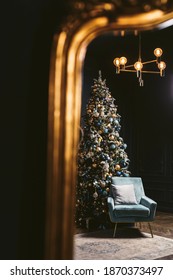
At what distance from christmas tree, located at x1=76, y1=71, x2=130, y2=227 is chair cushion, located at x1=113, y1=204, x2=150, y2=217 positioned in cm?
73

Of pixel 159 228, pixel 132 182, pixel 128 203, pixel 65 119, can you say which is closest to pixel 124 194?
pixel 128 203

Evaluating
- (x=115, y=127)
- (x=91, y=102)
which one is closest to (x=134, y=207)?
(x=115, y=127)

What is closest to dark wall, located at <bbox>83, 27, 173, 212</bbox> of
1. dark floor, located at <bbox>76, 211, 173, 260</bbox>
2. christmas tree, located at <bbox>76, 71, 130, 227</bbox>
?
dark floor, located at <bbox>76, 211, 173, 260</bbox>

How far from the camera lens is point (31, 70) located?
187cm

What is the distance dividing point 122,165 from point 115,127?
2.32ft

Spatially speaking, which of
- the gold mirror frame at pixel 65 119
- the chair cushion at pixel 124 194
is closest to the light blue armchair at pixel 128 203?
the chair cushion at pixel 124 194

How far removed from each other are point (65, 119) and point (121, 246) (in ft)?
9.68

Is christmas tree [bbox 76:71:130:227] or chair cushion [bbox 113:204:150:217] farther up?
christmas tree [bbox 76:71:130:227]

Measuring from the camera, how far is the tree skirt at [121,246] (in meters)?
3.88

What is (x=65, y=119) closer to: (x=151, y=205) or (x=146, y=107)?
(x=151, y=205)

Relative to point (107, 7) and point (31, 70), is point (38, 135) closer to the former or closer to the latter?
point (31, 70)

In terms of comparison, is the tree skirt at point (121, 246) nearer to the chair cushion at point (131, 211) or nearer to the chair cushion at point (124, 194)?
the chair cushion at point (131, 211)

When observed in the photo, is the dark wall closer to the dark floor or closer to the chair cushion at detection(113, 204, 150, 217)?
the dark floor

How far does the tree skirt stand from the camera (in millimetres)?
3883
